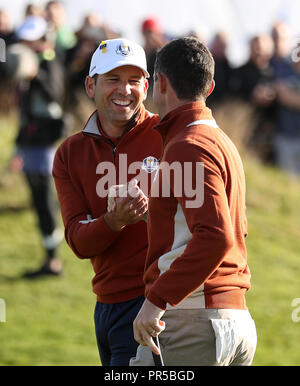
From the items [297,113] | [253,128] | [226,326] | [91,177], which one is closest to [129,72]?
[91,177]

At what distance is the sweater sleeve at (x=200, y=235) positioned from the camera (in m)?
2.75

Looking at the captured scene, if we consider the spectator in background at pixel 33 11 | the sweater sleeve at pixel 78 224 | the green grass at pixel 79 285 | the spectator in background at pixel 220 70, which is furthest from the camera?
the spectator in background at pixel 33 11

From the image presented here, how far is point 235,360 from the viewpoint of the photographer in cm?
313

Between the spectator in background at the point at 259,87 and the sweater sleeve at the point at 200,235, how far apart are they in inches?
260

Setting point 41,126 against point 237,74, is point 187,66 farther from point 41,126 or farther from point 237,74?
point 237,74

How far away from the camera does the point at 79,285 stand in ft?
26.2

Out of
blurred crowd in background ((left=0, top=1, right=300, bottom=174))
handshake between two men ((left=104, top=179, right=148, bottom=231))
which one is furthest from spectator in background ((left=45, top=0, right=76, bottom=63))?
handshake between two men ((left=104, top=179, right=148, bottom=231))

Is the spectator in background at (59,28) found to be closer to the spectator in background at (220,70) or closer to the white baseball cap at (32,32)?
the white baseball cap at (32,32)

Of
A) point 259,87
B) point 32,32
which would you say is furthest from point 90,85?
point 259,87

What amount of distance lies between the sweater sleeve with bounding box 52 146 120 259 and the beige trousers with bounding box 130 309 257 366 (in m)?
0.52

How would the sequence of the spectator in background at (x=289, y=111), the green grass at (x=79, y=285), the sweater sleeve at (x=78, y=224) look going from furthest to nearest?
1. the spectator in background at (x=289, y=111)
2. the green grass at (x=79, y=285)
3. the sweater sleeve at (x=78, y=224)

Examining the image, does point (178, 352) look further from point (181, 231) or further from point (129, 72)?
point (129, 72)

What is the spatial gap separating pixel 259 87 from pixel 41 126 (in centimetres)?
285

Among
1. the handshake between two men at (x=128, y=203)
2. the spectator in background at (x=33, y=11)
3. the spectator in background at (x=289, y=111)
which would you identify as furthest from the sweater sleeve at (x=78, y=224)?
the spectator in background at (x=33, y=11)
